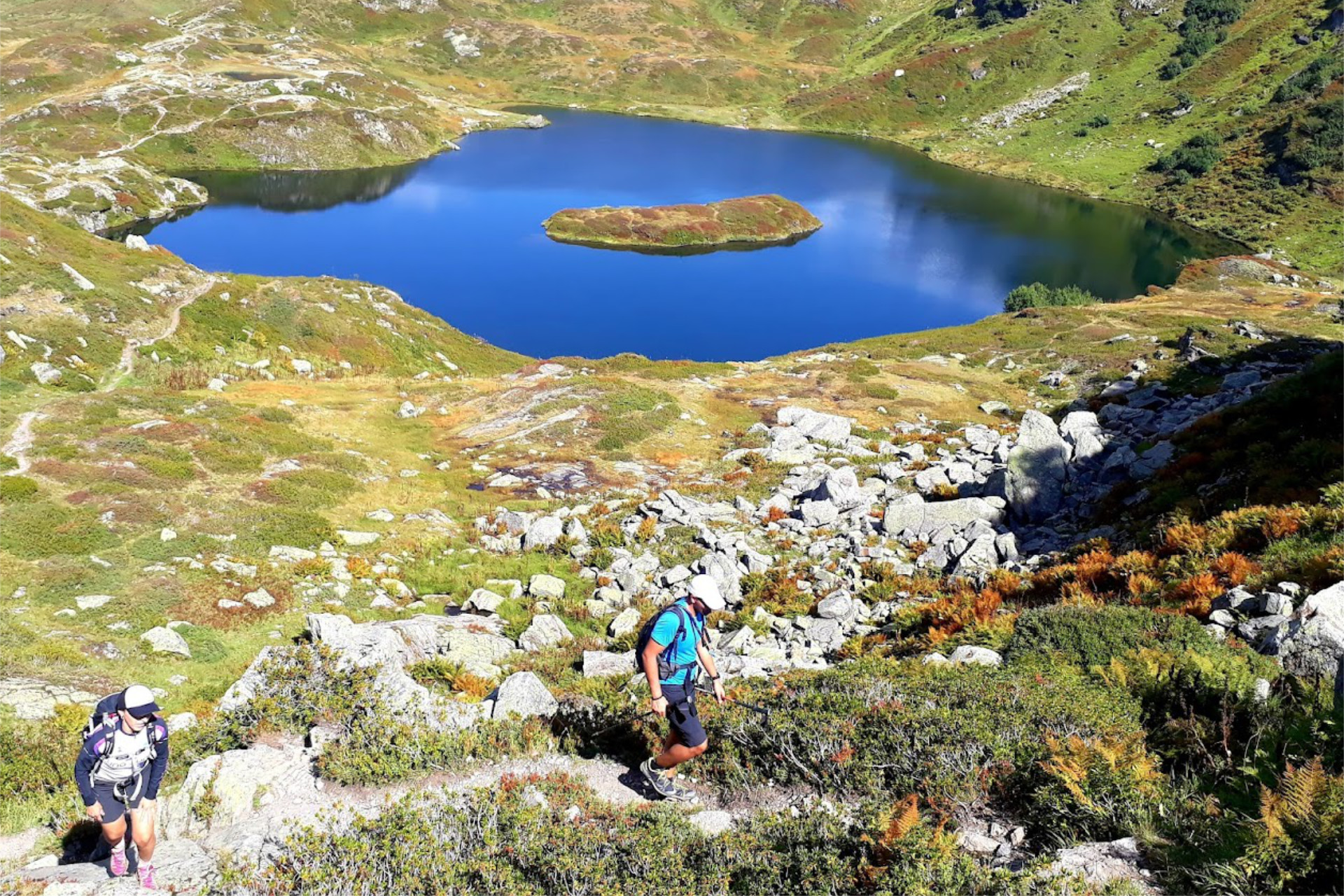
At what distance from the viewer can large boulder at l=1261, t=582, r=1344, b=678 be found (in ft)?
33.7

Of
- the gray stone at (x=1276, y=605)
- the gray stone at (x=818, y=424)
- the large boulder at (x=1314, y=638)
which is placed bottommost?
the gray stone at (x=818, y=424)

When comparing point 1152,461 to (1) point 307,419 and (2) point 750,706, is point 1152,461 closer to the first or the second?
(2) point 750,706

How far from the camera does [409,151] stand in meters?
157

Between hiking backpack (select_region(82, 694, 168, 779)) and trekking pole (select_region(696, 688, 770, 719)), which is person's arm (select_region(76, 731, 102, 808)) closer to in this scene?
hiking backpack (select_region(82, 694, 168, 779))

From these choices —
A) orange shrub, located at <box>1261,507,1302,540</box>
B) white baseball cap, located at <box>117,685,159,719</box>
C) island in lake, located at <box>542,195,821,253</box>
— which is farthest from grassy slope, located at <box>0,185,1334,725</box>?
island in lake, located at <box>542,195,821,253</box>

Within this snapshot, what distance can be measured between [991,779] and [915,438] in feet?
90.1

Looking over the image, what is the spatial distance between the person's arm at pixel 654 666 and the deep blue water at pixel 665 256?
2652 inches

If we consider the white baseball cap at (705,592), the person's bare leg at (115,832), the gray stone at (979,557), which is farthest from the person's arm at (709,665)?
the gray stone at (979,557)

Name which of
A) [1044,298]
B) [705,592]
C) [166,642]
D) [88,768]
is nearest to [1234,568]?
[705,592]

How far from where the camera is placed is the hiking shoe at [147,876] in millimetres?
8375

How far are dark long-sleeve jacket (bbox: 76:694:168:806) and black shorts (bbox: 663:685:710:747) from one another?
633 centimetres

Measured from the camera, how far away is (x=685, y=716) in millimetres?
10070

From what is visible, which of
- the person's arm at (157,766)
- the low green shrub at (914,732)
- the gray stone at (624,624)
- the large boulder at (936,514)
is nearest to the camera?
the person's arm at (157,766)

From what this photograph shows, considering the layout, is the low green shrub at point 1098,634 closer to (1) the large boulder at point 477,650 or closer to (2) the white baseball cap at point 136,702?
(1) the large boulder at point 477,650
